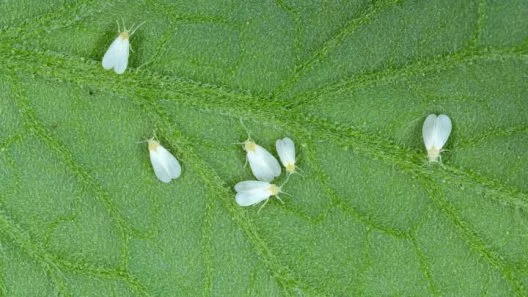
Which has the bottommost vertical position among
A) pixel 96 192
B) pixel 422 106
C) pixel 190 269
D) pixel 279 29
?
pixel 190 269

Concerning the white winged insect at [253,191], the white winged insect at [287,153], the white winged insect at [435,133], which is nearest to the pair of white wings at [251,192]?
the white winged insect at [253,191]

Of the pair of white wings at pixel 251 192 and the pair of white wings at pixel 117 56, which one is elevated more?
the pair of white wings at pixel 117 56

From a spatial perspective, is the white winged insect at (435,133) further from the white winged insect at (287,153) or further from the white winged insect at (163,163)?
the white winged insect at (163,163)

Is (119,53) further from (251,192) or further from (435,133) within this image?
(435,133)

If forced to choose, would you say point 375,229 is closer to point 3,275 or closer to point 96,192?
point 96,192

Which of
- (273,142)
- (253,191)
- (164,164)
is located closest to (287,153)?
(273,142)

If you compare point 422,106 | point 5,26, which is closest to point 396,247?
point 422,106

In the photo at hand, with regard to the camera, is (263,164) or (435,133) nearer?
(435,133)
